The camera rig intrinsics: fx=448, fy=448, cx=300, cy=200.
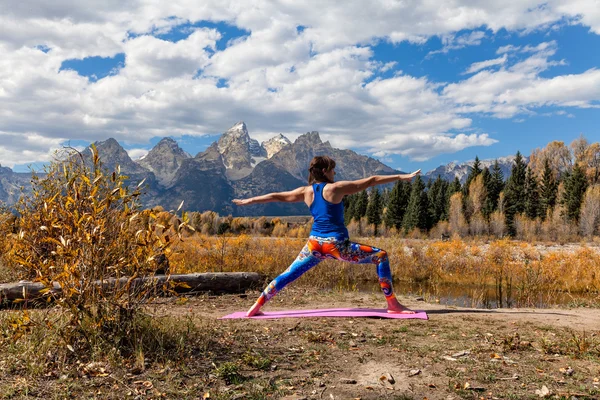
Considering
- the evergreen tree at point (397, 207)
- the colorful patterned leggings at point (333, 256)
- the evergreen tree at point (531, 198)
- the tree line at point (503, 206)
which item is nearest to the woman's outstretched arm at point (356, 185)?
the colorful patterned leggings at point (333, 256)

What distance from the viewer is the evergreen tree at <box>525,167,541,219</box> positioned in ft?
185

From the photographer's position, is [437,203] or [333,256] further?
[437,203]

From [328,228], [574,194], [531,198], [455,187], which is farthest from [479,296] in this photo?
[455,187]

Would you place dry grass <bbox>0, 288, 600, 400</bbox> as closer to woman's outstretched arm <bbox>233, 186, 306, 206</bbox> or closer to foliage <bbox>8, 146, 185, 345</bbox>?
foliage <bbox>8, 146, 185, 345</bbox>

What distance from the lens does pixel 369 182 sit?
19.1ft

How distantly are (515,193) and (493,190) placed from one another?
13.6ft

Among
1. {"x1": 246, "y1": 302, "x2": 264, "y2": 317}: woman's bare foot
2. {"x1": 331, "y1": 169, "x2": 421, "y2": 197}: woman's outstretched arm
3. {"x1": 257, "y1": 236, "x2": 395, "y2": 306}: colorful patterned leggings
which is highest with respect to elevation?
{"x1": 331, "y1": 169, "x2": 421, "y2": 197}: woman's outstretched arm

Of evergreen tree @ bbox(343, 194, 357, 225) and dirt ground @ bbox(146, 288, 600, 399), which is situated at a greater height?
evergreen tree @ bbox(343, 194, 357, 225)

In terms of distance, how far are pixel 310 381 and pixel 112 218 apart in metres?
2.51

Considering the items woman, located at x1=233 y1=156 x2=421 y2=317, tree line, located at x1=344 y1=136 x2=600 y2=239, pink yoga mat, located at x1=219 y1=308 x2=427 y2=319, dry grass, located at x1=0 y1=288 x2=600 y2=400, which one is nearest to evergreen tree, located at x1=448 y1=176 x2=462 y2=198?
tree line, located at x1=344 y1=136 x2=600 y2=239

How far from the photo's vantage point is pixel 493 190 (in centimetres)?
6178

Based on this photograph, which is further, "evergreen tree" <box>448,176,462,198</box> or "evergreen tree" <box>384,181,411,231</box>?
"evergreen tree" <box>384,181,411,231</box>

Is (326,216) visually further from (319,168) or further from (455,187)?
(455,187)

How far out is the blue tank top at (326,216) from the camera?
5926 mm
